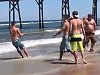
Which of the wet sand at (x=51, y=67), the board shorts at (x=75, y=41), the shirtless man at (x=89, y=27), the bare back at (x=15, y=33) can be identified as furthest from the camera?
the shirtless man at (x=89, y=27)

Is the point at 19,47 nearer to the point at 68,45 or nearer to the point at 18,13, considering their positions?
the point at 68,45

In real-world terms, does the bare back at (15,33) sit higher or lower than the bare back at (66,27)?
lower

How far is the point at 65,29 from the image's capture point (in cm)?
1052

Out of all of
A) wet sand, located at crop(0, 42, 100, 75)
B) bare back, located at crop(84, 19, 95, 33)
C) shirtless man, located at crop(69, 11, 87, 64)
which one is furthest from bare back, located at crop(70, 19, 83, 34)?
bare back, located at crop(84, 19, 95, 33)

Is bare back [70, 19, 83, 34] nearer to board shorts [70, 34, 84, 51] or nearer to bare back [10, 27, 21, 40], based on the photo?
board shorts [70, 34, 84, 51]

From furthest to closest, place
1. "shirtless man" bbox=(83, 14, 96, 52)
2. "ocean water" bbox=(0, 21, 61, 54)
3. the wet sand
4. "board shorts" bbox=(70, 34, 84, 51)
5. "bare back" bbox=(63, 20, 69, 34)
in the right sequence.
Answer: "ocean water" bbox=(0, 21, 61, 54) → "shirtless man" bbox=(83, 14, 96, 52) → "bare back" bbox=(63, 20, 69, 34) → "board shorts" bbox=(70, 34, 84, 51) → the wet sand

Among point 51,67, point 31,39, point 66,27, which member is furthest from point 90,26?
point 31,39

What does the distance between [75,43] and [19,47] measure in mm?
2871

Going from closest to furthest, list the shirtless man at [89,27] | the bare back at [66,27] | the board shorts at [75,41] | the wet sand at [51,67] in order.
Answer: the wet sand at [51,67], the board shorts at [75,41], the bare back at [66,27], the shirtless man at [89,27]

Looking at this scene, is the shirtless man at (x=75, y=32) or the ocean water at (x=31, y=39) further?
the ocean water at (x=31, y=39)

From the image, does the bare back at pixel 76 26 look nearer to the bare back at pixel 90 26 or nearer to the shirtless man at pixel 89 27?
the shirtless man at pixel 89 27

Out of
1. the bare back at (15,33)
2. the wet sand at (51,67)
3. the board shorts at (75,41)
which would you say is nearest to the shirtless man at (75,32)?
the board shorts at (75,41)

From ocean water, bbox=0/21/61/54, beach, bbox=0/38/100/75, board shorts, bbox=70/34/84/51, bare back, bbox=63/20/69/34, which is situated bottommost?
ocean water, bbox=0/21/61/54

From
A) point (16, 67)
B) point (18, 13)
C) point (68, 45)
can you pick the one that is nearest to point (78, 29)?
point (68, 45)
